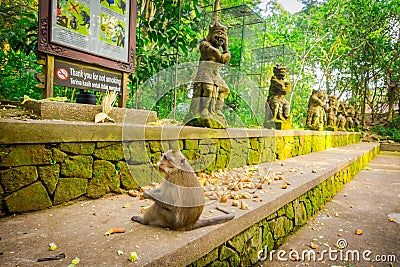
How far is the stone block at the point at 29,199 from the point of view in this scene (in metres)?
1.63

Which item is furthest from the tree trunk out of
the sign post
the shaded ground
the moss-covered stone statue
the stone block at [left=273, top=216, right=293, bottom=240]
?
the sign post

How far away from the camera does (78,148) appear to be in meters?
1.95

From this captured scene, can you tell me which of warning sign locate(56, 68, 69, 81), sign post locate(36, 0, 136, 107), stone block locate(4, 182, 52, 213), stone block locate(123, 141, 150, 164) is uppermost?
sign post locate(36, 0, 136, 107)

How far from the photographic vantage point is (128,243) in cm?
134

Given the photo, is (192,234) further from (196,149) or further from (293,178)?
(293,178)

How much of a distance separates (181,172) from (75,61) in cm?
203

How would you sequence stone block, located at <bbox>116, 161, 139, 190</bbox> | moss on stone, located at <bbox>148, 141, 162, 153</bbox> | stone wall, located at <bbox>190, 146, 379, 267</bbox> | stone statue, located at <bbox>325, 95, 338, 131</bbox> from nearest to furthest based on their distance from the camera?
stone wall, located at <bbox>190, 146, 379, 267</bbox>
stone block, located at <bbox>116, 161, 139, 190</bbox>
moss on stone, located at <bbox>148, 141, 162, 153</bbox>
stone statue, located at <bbox>325, 95, 338, 131</bbox>

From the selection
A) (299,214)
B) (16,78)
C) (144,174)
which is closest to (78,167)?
(144,174)

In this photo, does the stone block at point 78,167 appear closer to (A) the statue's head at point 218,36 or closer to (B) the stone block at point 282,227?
(B) the stone block at point 282,227

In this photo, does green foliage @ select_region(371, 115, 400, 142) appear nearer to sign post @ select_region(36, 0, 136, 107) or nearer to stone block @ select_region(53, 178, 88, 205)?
sign post @ select_region(36, 0, 136, 107)

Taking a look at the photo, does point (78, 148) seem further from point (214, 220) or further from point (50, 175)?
point (214, 220)

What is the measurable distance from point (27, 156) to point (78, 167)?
0.34 meters

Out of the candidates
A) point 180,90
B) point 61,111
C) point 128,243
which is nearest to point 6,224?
point 128,243

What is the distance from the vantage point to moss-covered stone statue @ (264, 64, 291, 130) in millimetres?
5512
